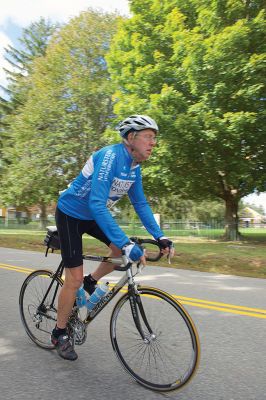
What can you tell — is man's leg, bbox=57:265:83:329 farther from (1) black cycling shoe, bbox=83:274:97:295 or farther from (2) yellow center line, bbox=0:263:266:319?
(2) yellow center line, bbox=0:263:266:319

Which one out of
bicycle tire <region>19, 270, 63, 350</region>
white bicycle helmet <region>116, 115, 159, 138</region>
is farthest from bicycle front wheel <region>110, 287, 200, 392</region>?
white bicycle helmet <region>116, 115, 159, 138</region>

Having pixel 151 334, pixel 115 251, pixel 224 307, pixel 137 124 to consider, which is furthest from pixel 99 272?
pixel 224 307

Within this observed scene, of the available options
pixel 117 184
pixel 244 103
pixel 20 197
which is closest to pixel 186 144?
pixel 244 103

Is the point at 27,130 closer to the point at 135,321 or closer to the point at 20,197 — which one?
the point at 20,197

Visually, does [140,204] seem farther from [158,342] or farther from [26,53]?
[26,53]

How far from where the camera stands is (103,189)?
323 cm

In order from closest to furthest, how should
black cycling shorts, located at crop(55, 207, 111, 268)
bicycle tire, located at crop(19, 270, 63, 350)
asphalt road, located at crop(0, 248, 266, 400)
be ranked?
1. asphalt road, located at crop(0, 248, 266, 400)
2. black cycling shorts, located at crop(55, 207, 111, 268)
3. bicycle tire, located at crop(19, 270, 63, 350)

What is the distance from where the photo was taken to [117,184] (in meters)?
3.38

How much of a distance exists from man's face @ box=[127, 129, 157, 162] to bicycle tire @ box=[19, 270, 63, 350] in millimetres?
1582

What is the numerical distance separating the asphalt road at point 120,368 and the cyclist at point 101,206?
0.30m

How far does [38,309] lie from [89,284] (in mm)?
834

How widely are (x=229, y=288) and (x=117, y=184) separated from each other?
15.8 ft

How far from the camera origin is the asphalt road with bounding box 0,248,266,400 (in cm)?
314

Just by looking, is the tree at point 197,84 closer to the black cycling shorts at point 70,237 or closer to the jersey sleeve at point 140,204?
the jersey sleeve at point 140,204
